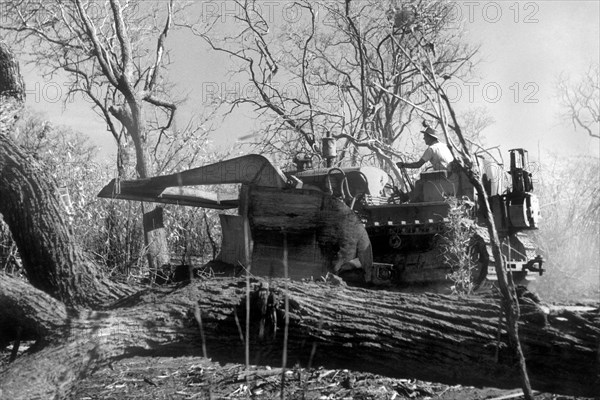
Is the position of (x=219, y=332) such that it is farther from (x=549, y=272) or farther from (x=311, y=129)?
(x=311, y=129)

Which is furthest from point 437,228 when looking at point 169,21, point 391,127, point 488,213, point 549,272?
point 391,127

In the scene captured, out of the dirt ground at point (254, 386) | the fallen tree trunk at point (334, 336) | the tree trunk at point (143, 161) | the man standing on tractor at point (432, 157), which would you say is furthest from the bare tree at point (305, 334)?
the tree trunk at point (143, 161)

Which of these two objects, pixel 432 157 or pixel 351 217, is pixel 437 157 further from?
pixel 351 217

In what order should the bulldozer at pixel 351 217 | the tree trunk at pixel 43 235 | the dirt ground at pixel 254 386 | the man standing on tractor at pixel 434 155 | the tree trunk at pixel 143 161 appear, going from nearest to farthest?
the tree trunk at pixel 43 235, the dirt ground at pixel 254 386, the bulldozer at pixel 351 217, the man standing on tractor at pixel 434 155, the tree trunk at pixel 143 161

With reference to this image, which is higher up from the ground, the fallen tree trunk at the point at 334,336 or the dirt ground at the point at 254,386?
the fallen tree trunk at the point at 334,336

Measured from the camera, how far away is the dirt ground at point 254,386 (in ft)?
16.7

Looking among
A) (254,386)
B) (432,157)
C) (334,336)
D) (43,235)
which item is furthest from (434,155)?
(334,336)

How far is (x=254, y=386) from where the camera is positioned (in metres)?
5.25

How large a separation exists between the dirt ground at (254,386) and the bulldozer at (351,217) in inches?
98.1

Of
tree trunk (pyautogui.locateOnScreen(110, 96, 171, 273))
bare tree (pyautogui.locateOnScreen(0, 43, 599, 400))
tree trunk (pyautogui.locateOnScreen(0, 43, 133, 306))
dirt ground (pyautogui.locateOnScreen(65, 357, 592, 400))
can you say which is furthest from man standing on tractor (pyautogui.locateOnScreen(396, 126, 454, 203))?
bare tree (pyautogui.locateOnScreen(0, 43, 599, 400))

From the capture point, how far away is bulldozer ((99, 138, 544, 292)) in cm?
828

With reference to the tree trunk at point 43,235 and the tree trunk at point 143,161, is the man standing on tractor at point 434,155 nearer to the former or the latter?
the tree trunk at point 143,161

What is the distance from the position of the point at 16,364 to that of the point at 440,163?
24.1 ft

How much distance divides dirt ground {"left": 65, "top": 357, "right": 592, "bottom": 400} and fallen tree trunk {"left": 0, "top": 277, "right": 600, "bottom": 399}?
1.27 meters
